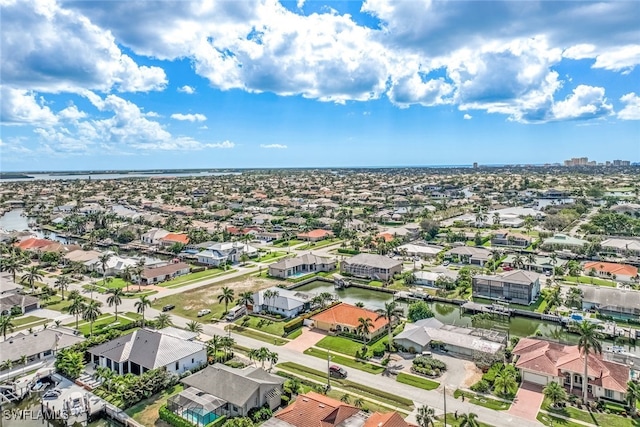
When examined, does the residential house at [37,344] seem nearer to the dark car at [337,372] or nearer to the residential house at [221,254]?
the dark car at [337,372]

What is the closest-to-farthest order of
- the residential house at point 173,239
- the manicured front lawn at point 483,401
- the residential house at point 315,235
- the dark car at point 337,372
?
the manicured front lawn at point 483,401 → the dark car at point 337,372 → the residential house at point 173,239 → the residential house at point 315,235

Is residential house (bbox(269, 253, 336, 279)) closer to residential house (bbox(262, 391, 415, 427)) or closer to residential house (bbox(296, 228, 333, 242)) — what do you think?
residential house (bbox(296, 228, 333, 242))

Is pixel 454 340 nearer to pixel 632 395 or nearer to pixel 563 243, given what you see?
pixel 632 395

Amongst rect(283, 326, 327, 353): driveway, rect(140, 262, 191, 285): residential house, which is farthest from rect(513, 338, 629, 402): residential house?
rect(140, 262, 191, 285): residential house

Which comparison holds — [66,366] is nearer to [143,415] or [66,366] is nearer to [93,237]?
[143,415]

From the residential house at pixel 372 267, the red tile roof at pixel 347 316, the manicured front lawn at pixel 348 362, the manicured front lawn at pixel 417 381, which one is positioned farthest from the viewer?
the residential house at pixel 372 267

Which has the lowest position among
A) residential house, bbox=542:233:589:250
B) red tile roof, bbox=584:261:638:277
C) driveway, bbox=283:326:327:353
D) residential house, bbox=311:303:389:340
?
driveway, bbox=283:326:327:353

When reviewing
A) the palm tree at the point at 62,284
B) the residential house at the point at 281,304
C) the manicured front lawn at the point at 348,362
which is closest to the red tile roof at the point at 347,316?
the residential house at the point at 281,304
